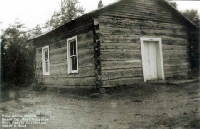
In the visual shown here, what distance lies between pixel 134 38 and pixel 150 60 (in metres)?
1.69

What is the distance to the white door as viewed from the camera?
A: 9.75 m

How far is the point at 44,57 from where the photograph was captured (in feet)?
44.7

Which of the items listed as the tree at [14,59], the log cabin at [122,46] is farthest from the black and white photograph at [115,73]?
the tree at [14,59]

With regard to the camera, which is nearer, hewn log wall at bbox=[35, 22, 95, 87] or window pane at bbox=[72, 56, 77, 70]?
hewn log wall at bbox=[35, 22, 95, 87]

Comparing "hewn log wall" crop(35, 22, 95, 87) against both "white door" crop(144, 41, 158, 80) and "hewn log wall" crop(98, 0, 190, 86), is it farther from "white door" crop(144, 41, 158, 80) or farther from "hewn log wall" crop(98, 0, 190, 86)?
"white door" crop(144, 41, 158, 80)

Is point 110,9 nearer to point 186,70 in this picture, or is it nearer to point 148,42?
point 148,42

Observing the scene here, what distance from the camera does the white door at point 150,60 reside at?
32.0ft

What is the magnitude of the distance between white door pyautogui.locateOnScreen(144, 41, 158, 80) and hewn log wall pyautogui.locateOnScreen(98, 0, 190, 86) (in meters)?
0.51

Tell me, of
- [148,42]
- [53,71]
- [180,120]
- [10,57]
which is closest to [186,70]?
[148,42]

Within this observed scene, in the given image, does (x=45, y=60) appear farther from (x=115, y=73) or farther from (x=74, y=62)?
(x=115, y=73)

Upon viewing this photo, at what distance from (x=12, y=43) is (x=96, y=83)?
1129 cm

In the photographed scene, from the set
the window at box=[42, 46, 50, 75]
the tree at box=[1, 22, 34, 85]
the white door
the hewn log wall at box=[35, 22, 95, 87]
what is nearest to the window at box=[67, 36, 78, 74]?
the hewn log wall at box=[35, 22, 95, 87]

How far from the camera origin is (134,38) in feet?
30.4

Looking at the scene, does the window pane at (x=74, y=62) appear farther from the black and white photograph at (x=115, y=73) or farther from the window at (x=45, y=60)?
the window at (x=45, y=60)
